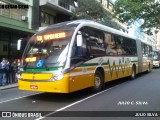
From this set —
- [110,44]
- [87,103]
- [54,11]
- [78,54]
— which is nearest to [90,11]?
[54,11]

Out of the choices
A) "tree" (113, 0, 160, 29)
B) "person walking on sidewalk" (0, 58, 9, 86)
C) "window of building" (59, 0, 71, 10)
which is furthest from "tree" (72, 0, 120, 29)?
"person walking on sidewalk" (0, 58, 9, 86)

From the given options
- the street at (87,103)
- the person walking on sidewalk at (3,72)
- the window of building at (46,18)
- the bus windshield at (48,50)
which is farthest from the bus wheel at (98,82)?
the window of building at (46,18)

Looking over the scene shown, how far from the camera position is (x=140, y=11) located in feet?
94.8

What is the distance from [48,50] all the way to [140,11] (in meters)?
20.6

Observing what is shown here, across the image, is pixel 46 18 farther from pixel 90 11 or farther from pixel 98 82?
pixel 98 82

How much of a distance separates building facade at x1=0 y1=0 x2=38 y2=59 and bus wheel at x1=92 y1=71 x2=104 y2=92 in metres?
10.3

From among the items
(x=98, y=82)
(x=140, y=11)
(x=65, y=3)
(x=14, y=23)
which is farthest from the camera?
(x=65, y=3)

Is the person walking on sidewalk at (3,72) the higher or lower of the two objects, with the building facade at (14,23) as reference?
lower

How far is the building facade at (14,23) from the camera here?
21953 mm

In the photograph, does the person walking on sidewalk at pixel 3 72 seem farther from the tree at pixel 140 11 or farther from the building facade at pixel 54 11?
the tree at pixel 140 11

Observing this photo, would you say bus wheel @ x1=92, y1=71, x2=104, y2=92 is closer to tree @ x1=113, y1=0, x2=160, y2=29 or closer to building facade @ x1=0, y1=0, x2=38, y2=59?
building facade @ x1=0, y1=0, x2=38, y2=59

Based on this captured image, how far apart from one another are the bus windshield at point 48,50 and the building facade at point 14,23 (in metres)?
9.92

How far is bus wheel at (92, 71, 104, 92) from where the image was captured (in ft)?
39.9

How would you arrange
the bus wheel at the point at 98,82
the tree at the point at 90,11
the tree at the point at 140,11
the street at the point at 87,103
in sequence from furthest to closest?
the tree at the point at 90,11
the tree at the point at 140,11
the bus wheel at the point at 98,82
the street at the point at 87,103
